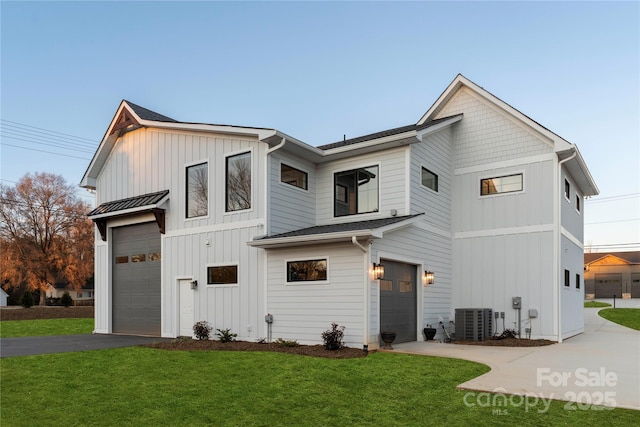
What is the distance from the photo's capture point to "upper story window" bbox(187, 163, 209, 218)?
14867 millimetres

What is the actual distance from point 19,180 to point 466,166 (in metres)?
34.0

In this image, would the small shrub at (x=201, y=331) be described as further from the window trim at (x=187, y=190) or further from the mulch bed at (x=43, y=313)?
the mulch bed at (x=43, y=313)

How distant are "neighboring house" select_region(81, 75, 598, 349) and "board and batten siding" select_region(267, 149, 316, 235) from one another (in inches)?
2.1

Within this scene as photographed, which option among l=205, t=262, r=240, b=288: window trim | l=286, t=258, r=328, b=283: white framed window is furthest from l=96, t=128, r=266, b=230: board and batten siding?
l=286, t=258, r=328, b=283: white framed window

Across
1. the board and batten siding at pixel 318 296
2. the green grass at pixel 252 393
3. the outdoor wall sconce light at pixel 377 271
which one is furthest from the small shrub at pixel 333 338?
the outdoor wall sconce light at pixel 377 271

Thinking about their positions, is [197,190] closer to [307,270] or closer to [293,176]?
[293,176]

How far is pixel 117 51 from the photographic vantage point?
61.8ft

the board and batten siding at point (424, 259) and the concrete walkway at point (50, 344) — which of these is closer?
the concrete walkway at point (50, 344)

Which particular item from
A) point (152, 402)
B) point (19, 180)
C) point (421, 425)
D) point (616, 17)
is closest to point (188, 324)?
point (152, 402)

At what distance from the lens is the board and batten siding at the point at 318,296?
447 inches

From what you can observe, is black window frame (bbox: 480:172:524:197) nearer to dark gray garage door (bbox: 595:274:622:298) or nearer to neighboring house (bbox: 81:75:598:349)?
neighboring house (bbox: 81:75:598:349)

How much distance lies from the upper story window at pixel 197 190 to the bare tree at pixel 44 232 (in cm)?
2569

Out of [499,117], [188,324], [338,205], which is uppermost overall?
[499,117]

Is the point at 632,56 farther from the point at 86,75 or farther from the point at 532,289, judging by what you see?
the point at 86,75
